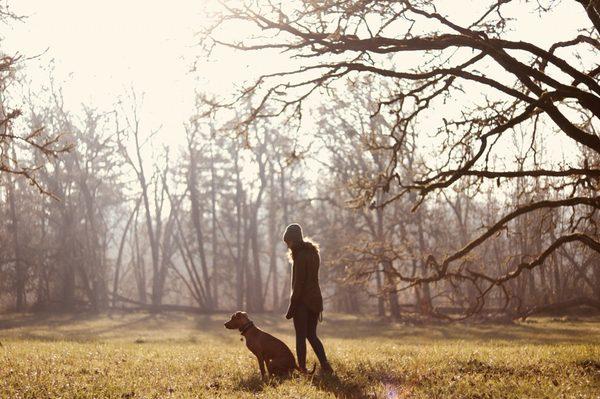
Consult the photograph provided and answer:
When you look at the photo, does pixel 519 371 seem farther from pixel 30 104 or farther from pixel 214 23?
pixel 30 104

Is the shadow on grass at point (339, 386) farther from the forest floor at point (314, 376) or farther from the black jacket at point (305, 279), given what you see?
the black jacket at point (305, 279)

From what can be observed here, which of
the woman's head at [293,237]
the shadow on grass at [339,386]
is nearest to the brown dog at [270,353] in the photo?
the shadow on grass at [339,386]

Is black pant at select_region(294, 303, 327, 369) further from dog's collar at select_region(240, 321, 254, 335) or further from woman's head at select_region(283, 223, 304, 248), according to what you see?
woman's head at select_region(283, 223, 304, 248)

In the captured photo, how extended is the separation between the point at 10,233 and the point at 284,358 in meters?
40.1

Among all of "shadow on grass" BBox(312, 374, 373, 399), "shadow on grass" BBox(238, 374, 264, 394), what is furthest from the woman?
"shadow on grass" BBox(238, 374, 264, 394)

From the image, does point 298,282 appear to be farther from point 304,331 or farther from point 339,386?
point 339,386

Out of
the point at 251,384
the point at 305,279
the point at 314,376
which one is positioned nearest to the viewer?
the point at 251,384

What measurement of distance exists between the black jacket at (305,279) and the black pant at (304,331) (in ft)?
0.33

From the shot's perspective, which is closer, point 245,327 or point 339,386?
point 339,386

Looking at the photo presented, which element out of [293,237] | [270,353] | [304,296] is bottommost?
[270,353]

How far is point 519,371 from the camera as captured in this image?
33.1ft

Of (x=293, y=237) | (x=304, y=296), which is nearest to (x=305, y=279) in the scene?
(x=304, y=296)

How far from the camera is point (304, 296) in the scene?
31.9 ft

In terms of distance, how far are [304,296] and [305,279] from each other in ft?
0.85
